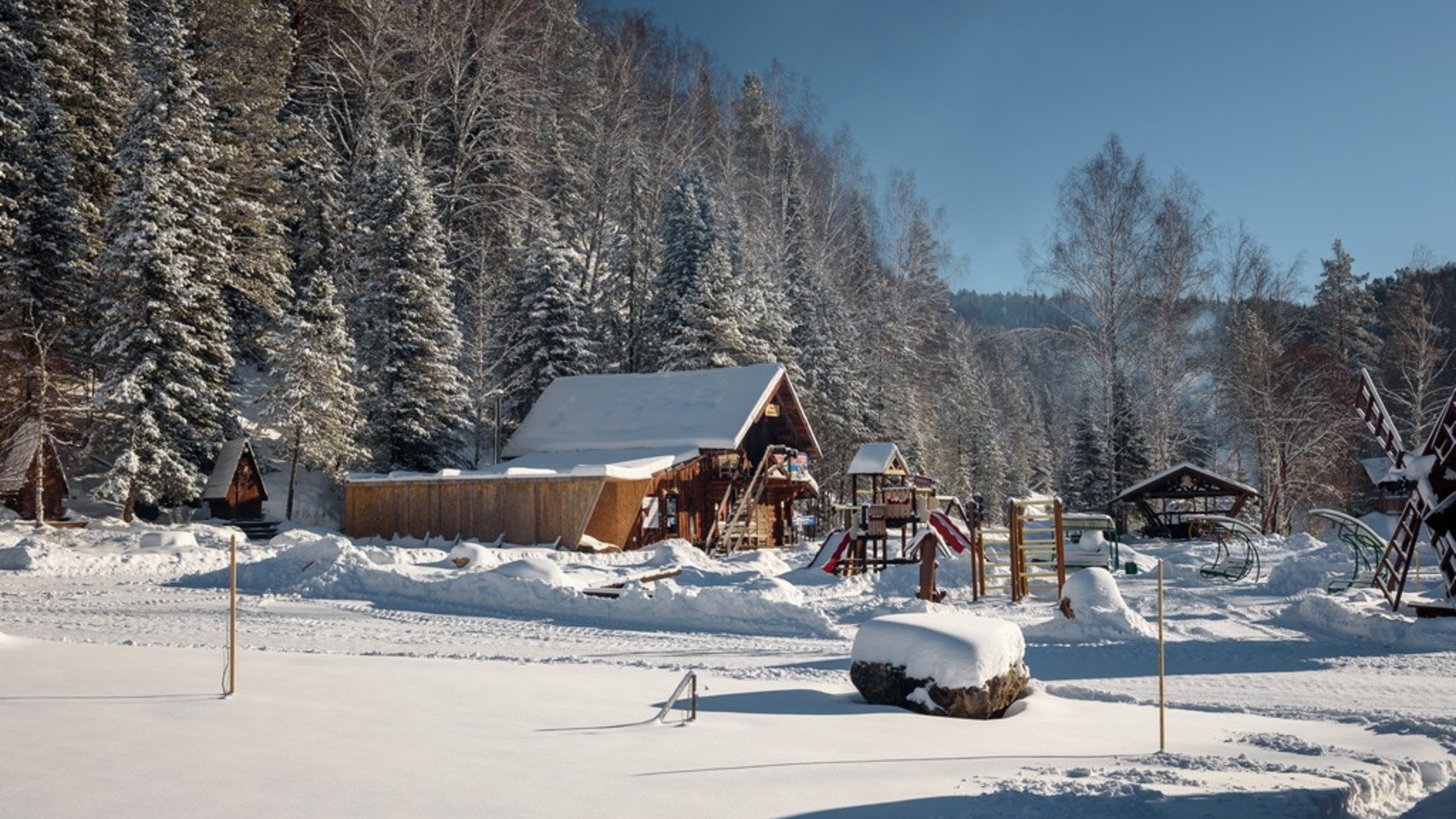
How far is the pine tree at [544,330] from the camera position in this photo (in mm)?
42250

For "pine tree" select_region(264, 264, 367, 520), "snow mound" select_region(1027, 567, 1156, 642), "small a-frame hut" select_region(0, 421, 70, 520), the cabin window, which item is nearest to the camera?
"snow mound" select_region(1027, 567, 1156, 642)

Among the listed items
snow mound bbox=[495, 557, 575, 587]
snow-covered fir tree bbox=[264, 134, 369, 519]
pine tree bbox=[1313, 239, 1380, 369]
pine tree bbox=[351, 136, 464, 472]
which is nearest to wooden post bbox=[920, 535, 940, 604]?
snow mound bbox=[495, 557, 575, 587]

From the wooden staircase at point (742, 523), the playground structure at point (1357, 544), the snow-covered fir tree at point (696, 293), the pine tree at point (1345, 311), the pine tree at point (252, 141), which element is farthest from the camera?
the pine tree at point (1345, 311)

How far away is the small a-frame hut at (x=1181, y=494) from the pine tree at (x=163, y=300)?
106 ft

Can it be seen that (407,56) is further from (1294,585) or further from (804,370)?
(1294,585)

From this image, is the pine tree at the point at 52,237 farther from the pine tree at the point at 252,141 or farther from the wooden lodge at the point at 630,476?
the wooden lodge at the point at 630,476

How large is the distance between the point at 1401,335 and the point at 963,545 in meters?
38.7

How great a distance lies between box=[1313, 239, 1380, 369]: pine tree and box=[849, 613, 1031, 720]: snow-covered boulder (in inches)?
2287

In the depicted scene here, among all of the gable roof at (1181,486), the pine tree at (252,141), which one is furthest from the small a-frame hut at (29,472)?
the gable roof at (1181,486)

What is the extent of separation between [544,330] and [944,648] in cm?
3575

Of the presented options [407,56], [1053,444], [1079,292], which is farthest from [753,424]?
[1053,444]

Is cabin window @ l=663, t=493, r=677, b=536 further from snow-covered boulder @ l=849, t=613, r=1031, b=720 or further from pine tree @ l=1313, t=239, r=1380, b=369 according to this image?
pine tree @ l=1313, t=239, r=1380, b=369

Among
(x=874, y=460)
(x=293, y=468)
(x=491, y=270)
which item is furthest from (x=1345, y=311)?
(x=293, y=468)

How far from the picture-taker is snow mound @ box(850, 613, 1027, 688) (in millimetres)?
9070
